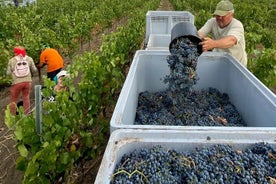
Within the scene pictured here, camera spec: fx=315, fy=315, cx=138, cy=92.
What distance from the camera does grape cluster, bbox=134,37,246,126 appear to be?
3129mm

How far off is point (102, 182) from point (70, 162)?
5.12ft

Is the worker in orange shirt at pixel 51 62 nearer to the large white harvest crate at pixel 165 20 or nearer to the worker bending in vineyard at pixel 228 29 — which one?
the large white harvest crate at pixel 165 20

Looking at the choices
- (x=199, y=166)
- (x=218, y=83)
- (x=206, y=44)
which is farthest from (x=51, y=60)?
(x=199, y=166)

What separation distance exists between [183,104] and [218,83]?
0.81 metres

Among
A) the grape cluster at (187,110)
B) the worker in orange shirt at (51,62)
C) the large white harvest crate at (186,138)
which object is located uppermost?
the large white harvest crate at (186,138)

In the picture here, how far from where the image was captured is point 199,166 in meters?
1.68

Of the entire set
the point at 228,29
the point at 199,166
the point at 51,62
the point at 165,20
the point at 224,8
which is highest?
the point at 224,8

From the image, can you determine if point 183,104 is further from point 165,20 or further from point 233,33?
point 165,20

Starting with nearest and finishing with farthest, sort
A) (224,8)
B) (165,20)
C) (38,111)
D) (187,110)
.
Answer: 1. (38,111)
2. (187,110)
3. (224,8)
4. (165,20)

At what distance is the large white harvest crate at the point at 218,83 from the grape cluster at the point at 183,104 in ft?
0.46

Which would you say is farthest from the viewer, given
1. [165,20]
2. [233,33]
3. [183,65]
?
[165,20]

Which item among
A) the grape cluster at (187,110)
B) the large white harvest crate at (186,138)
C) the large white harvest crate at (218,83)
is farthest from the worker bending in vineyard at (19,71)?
the large white harvest crate at (186,138)

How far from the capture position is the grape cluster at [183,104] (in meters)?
3.13

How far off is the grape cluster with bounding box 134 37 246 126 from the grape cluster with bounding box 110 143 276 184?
1.19 m
